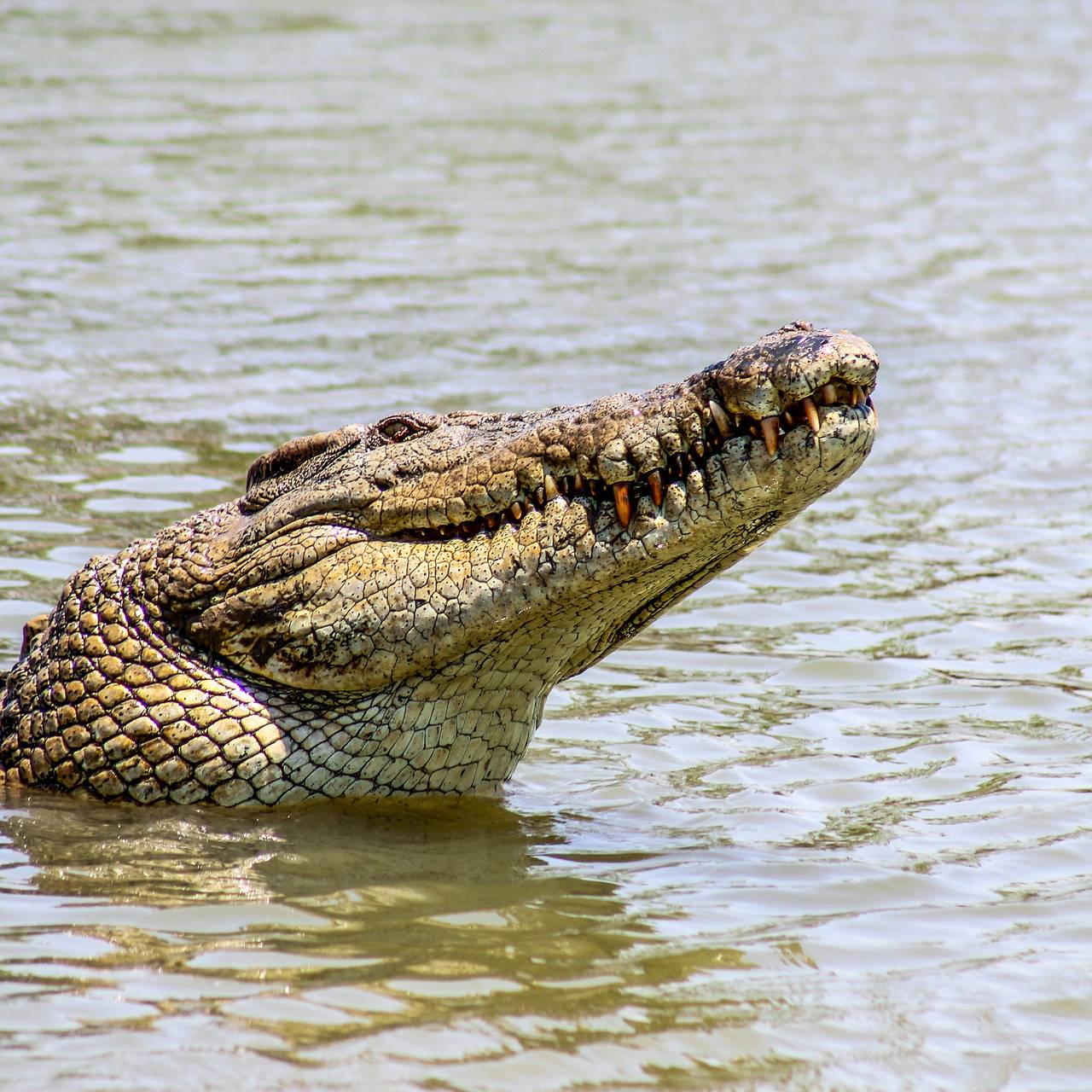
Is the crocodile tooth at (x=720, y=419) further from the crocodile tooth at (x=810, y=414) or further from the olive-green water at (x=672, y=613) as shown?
the olive-green water at (x=672, y=613)

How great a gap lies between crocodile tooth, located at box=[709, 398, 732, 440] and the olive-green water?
3.64 ft

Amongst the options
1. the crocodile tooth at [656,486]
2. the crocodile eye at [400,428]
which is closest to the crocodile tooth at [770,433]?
the crocodile tooth at [656,486]

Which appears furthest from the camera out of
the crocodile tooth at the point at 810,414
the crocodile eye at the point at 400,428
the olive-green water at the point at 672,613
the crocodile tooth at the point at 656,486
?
the crocodile eye at the point at 400,428

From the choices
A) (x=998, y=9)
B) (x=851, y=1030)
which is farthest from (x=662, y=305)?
(x=998, y=9)

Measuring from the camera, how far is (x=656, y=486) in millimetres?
4027

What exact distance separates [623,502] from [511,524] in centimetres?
33

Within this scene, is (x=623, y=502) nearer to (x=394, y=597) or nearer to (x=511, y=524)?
(x=511, y=524)

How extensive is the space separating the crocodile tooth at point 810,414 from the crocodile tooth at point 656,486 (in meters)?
0.37

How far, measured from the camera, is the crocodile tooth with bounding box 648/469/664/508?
402cm

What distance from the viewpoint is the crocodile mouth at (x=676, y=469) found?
3.86 meters

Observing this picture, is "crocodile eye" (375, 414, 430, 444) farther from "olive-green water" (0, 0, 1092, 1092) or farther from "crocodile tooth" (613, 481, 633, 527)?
"olive-green water" (0, 0, 1092, 1092)

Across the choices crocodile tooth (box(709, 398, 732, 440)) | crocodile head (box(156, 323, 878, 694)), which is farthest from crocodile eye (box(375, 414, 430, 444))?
crocodile tooth (box(709, 398, 732, 440))

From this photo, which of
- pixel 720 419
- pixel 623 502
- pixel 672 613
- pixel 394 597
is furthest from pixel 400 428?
pixel 672 613

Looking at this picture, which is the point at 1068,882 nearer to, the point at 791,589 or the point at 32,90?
the point at 791,589
